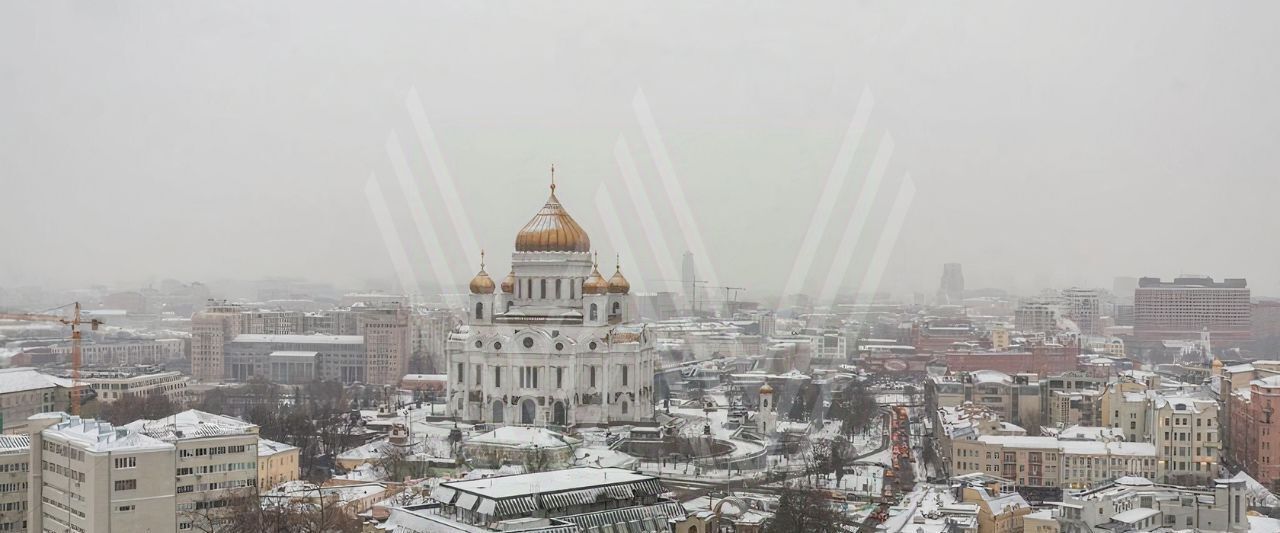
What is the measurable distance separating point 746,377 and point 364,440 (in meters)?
10.0

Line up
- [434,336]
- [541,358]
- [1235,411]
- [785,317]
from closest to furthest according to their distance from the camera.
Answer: [1235,411]
[541,358]
[785,317]
[434,336]

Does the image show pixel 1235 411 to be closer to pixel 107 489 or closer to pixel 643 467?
pixel 643 467

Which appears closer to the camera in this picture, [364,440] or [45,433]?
[45,433]

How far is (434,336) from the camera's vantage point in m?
31.2

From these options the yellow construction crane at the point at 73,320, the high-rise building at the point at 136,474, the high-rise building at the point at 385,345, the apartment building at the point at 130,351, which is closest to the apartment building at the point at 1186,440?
the high-rise building at the point at 136,474

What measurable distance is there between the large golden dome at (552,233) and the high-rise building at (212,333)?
1268cm

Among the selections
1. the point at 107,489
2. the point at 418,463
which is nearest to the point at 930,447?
the point at 418,463

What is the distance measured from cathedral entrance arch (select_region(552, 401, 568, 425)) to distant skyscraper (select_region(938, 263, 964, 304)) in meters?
7.38

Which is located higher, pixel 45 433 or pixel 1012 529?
pixel 45 433

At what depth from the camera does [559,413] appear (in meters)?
21.7

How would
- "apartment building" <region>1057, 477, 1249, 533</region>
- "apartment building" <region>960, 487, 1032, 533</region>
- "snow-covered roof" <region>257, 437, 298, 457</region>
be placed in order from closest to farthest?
"apartment building" <region>1057, 477, 1249, 533</region>, "apartment building" <region>960, 487, 1032, 533</region>, "snow-covered roof" <region>257, 437, 298, 457</region>

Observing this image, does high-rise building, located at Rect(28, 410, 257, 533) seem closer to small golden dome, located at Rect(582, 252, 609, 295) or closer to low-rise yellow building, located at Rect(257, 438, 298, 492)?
low-rise yellow building, located at Rect(257, 438, 298, 492)

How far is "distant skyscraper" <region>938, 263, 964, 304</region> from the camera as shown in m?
24.2

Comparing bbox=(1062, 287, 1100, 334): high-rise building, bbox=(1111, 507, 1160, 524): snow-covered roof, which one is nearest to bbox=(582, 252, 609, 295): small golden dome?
bbox=(1111, 507, 1160, 524): snow-covered roof
